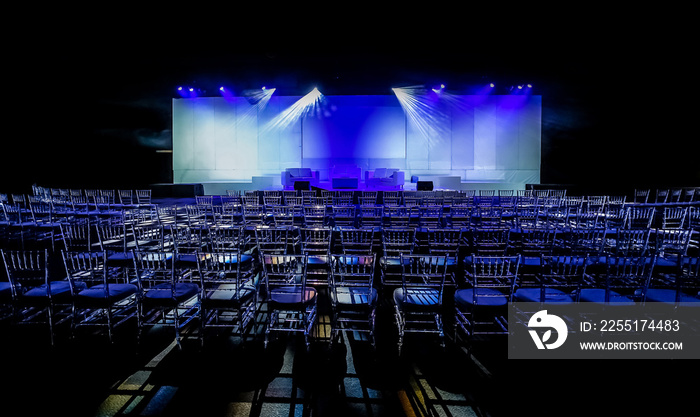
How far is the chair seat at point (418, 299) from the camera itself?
315 cm

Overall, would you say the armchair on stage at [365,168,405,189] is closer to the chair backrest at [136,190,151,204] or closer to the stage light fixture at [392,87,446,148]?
the stage light fixture at [392,87,446,148]

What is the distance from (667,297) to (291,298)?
10.8ft

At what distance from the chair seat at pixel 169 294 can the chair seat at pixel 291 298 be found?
0.75 meters

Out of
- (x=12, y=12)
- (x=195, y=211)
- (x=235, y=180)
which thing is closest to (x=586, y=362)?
(x=195, y=211)

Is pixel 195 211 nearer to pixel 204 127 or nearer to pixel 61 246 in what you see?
pixel 61 246

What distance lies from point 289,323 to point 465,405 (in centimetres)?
185

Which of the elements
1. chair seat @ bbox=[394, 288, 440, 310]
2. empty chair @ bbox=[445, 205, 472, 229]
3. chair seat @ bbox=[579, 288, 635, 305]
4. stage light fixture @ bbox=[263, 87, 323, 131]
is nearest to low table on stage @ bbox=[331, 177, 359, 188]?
stage light fixture @ bbox=[263, 87, 323, 131]

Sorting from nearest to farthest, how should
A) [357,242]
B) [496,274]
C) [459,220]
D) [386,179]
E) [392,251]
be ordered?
[496,274]
[392,251]
[357,242]
[459,220]
[386,179]

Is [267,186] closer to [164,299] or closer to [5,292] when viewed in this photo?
[5,292]

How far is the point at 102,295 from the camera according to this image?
3.32m

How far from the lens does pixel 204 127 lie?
696 inches

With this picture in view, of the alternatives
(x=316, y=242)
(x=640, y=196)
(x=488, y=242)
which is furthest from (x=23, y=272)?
(x=640, y=196)

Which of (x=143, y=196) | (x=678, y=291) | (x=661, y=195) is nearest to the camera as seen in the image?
(x=678, y=291)

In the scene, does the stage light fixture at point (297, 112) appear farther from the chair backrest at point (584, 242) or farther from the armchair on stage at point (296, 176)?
the chair backrest at point (584, 242)
